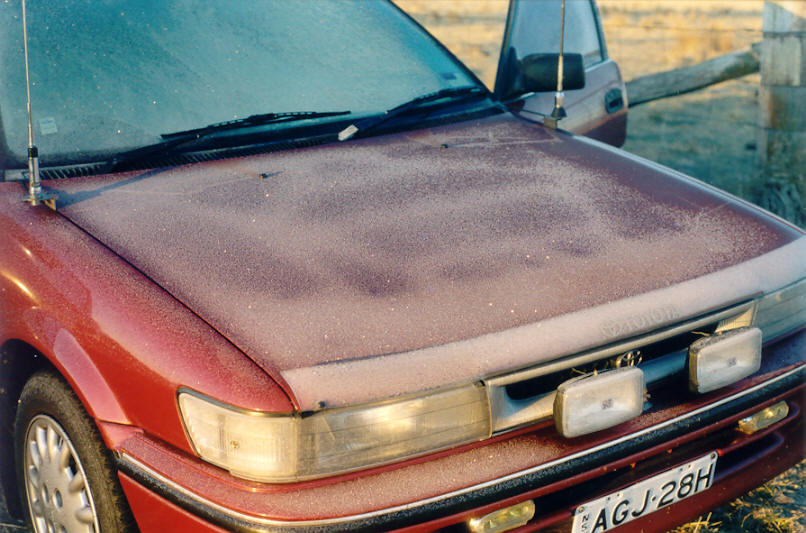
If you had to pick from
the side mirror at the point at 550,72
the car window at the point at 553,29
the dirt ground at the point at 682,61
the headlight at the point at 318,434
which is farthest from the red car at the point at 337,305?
the dirt ground at the point at 682,61

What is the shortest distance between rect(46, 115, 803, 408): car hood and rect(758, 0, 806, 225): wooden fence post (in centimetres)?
317

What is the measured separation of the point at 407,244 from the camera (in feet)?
7.84

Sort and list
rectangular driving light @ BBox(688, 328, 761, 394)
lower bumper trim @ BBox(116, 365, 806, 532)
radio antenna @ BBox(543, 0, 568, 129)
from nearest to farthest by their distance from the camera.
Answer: lower bumper trim @ BBox(116, 365, 806, 532) → rectangular driving light @ BBox(688, 328, 761, 394) → radio antenna @ BBox(543, 0, 568, 129)

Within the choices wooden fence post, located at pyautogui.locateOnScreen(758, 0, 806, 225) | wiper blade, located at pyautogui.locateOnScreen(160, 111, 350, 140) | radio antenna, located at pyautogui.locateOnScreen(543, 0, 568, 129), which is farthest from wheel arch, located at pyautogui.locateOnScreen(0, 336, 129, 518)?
wooden fence post, located at pyautogui.locateOnScreen(758, 0, 806, 225)

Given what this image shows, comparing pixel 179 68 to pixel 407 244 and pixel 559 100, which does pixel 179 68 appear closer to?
pixel 407 244

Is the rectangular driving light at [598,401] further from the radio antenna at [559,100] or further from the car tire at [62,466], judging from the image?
the radio antenna at [559,100]

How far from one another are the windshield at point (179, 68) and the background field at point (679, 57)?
3.49 m

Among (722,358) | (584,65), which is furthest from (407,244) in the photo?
(584,65)

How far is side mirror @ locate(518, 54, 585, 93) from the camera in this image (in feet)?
11.7

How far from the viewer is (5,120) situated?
271 cm

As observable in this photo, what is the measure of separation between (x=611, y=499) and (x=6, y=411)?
1642mm

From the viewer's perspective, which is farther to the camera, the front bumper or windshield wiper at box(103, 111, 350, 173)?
windshield wiper at box(103, 111, 350, 173)

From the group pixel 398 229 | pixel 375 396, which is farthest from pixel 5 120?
pixel 375 396

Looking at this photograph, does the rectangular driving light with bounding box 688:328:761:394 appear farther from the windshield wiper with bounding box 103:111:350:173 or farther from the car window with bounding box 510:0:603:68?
the car window with bounding box 510:0:603:68
